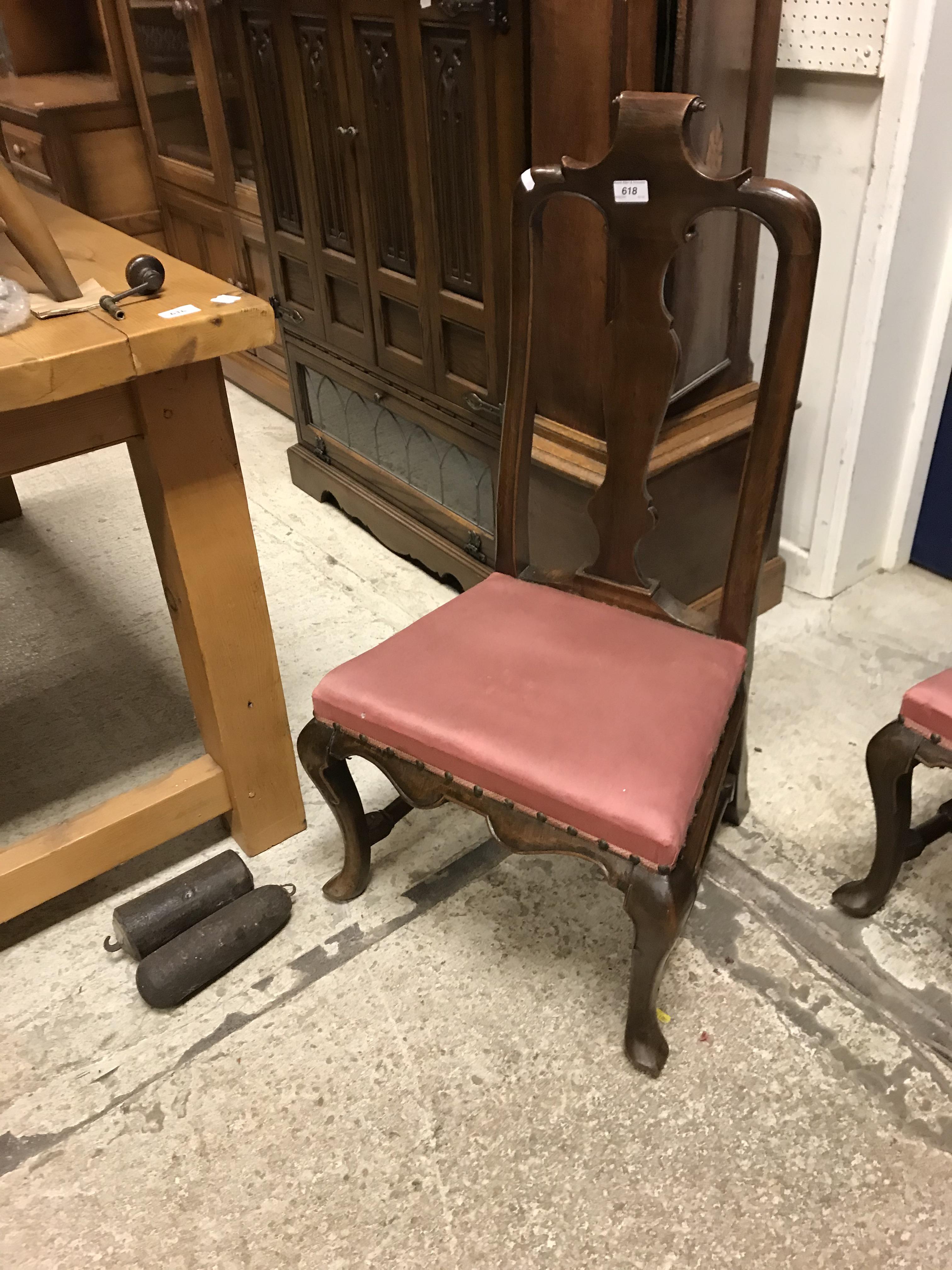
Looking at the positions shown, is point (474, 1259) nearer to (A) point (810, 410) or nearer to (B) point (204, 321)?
(B) point (204, 321)

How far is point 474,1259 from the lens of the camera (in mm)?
1057

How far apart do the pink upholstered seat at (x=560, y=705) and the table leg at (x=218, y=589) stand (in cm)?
22

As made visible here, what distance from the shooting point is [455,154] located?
1.71m

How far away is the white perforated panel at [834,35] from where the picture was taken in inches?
61.9

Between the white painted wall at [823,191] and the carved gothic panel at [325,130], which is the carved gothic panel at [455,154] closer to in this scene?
the carved gothic panel at [325,130]

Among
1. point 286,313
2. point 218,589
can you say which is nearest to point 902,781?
point 218,589

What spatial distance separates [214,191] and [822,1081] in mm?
2911

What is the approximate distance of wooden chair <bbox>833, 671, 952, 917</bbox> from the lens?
117cm

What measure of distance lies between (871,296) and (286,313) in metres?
1.43

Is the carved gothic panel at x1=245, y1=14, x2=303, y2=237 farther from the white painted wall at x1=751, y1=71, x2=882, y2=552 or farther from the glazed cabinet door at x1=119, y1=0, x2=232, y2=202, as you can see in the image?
the white painted wall at x1=751, y1=71, x2=882, y2=552

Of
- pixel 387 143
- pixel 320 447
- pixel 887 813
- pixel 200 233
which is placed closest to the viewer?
pixel 887 813

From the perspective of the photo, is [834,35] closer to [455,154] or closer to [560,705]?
[455,154]

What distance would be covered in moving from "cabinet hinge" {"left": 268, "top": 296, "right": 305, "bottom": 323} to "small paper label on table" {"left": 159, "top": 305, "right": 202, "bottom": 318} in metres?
1.30

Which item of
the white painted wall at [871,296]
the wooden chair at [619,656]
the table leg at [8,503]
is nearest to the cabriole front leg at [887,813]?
the wooden chair at [619,656]
